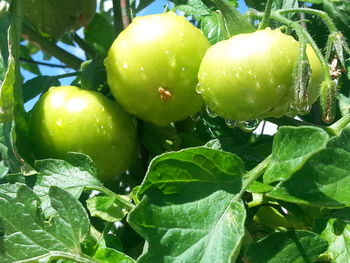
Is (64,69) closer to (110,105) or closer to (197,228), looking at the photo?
(110,105)

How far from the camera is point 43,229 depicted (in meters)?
0.82

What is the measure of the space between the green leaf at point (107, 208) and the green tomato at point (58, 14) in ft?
1.87

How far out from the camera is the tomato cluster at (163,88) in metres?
0.85

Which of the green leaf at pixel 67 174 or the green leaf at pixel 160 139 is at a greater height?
the green leaf at pixel 67 174

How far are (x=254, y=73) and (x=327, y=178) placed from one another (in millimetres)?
193

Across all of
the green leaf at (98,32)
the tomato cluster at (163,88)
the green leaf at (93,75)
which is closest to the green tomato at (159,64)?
the tomato cluster at (163,88)

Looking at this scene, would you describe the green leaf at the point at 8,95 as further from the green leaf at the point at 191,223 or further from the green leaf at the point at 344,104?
the green leaf at the point at 344,104

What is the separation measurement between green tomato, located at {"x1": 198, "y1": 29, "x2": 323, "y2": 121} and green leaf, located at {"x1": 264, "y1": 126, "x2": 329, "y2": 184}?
0.39 ft

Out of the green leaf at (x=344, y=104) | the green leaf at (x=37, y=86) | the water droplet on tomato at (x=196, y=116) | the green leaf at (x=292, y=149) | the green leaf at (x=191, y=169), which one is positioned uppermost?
the green leaf at (x=292, y=149)

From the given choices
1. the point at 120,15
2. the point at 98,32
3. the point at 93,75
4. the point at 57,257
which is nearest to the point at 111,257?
the point at 57,257

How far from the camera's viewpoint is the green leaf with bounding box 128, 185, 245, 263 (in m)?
0.73

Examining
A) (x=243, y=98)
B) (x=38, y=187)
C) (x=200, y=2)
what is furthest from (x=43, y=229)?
(x=200, y=2)

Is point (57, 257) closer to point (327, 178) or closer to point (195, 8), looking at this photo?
point (327, 178)

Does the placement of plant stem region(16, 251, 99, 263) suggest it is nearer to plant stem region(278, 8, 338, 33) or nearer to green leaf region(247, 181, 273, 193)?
green leaf region(247, 181, 273, 193)
